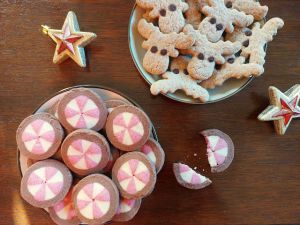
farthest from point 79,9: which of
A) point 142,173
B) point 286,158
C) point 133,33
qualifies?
point 286,158

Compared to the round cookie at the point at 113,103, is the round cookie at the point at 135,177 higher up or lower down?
lower down

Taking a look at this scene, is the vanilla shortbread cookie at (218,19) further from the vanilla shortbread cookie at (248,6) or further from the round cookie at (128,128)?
the round cookie at (128,128)

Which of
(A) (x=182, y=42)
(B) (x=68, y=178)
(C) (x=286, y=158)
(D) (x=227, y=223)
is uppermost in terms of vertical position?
(A) (x=182, y=42)

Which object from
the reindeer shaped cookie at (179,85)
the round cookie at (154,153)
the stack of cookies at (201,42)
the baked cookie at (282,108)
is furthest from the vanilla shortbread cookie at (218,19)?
the round cookie at (154,153)

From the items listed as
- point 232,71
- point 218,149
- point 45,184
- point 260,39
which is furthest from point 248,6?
point 45,184

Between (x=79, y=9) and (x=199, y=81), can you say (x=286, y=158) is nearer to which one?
(x=199, y=81)

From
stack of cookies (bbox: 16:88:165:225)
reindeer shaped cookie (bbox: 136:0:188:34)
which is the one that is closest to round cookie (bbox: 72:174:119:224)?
stack of cookies (bbox: 16:88:165:225)
